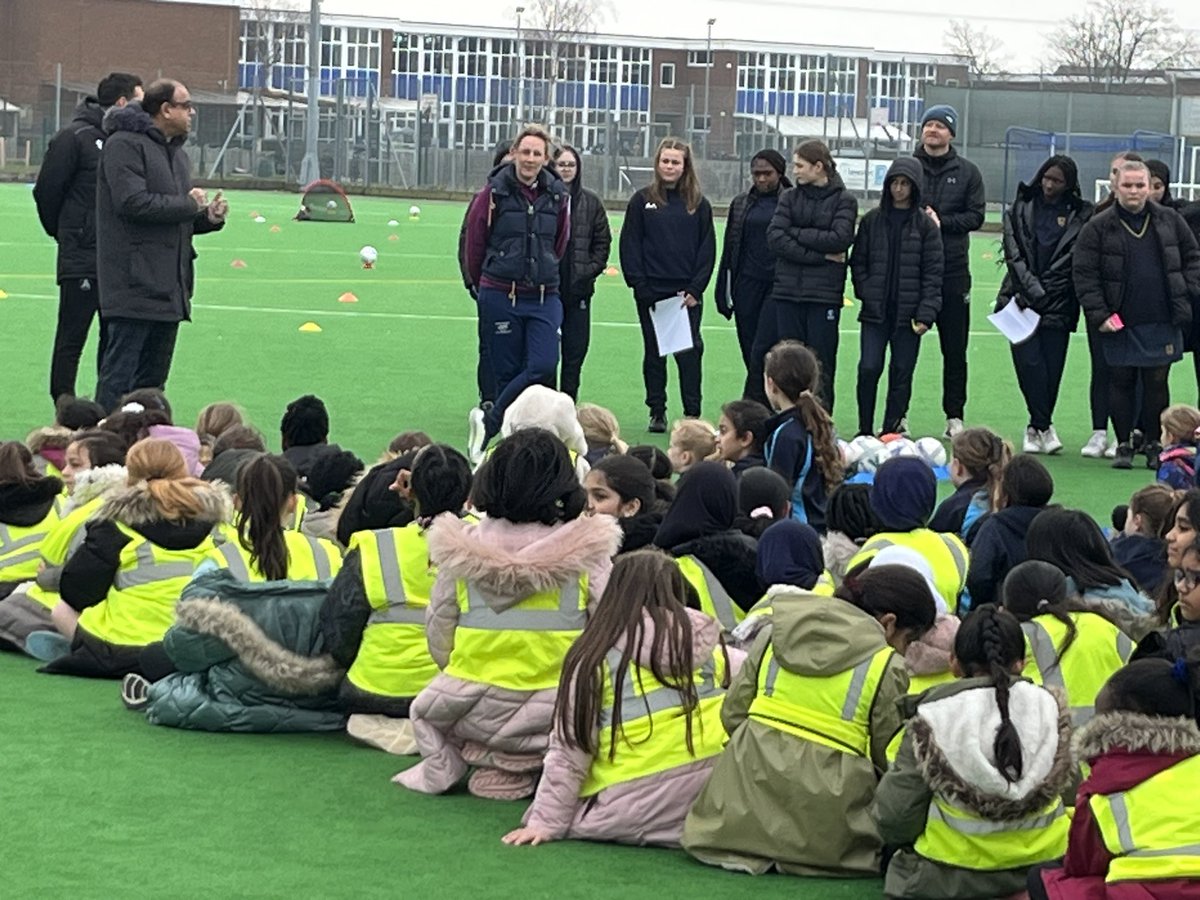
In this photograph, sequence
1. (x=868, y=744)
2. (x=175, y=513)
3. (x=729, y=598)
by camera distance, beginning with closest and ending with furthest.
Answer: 1. (x=868, y=744)
2. (x=729, y=598)
3. (x=175, y=513)

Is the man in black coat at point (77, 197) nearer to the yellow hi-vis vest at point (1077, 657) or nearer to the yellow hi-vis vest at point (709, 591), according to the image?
the yellow hi-vis vest at point (709, 591)

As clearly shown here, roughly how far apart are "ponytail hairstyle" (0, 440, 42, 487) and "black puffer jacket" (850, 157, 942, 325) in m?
6.54

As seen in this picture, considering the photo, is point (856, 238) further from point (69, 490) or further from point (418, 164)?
point (418, 164)

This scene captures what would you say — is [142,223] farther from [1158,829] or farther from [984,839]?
[1158,829]

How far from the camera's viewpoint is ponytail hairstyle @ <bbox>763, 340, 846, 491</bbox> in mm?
9484

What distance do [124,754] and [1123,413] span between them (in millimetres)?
8002

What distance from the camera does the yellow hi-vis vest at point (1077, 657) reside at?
6.23 meters

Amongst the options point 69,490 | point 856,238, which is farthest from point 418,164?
point 69,490

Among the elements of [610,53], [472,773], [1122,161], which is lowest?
[472,773]

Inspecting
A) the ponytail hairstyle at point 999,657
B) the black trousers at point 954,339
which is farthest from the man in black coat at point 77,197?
the ponytail hairstyle at point 999,657

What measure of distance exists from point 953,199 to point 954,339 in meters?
0.89

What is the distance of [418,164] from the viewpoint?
212 feet

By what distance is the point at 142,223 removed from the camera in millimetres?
11812

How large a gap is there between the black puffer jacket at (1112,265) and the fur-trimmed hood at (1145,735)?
8406 mm
